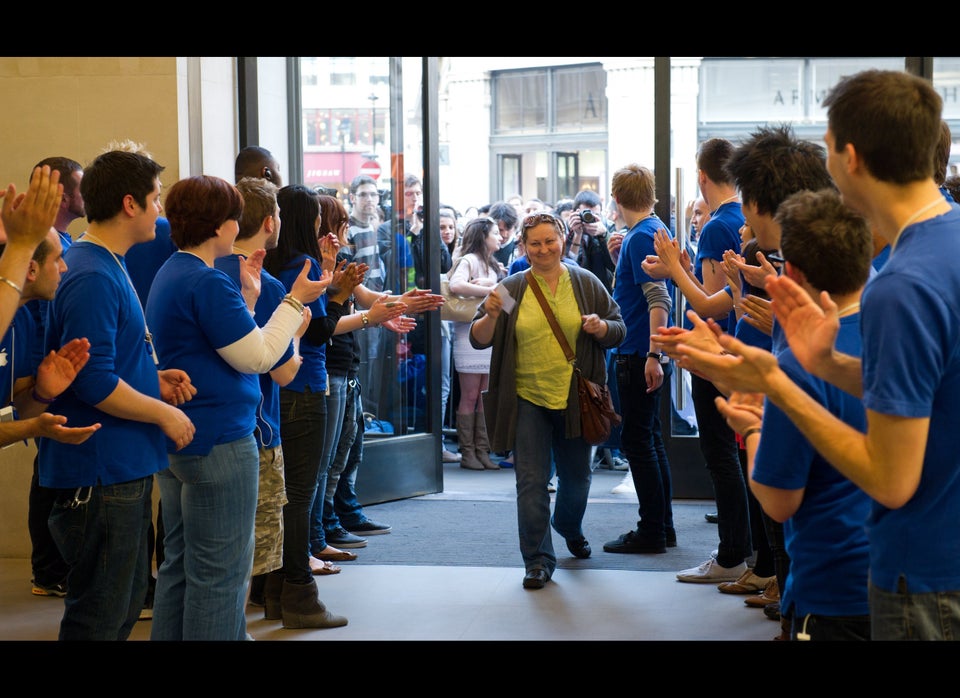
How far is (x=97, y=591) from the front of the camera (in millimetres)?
2590

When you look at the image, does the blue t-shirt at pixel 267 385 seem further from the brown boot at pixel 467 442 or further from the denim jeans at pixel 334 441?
the brown boot at pixel 467 442

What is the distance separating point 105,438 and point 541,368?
2082 mm

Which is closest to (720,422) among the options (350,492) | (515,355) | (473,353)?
(515,355)

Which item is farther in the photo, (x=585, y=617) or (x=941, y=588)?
(x=585, y=617)

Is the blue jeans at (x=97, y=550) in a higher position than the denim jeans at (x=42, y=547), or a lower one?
higher

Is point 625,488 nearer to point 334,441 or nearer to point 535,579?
point 535,579

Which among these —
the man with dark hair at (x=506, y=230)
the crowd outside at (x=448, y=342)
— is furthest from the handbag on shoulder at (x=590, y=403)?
the man with dark hair at (x=506, y=230)

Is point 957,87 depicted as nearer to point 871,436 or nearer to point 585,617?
point 585,617

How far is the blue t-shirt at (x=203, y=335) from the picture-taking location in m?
2.73

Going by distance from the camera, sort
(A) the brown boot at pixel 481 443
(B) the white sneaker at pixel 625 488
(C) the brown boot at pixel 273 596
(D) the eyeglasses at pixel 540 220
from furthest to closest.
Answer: (A) the brown boot at pixel 481 443 < (B) the white sneaker at pixel 625 488 < (D) the eyeglasses at pixel 540 220 < (C) the brown boot at pixel 273 596

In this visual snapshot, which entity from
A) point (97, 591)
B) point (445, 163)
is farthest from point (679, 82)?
point (445, 163)

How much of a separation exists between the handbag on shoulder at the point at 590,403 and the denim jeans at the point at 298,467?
1.08 meters

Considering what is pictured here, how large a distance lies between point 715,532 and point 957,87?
2874 millimetres

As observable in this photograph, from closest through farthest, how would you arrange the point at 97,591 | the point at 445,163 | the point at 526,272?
1. the point at 97,591
2. the point at 526,272
3. the point at 445,163
